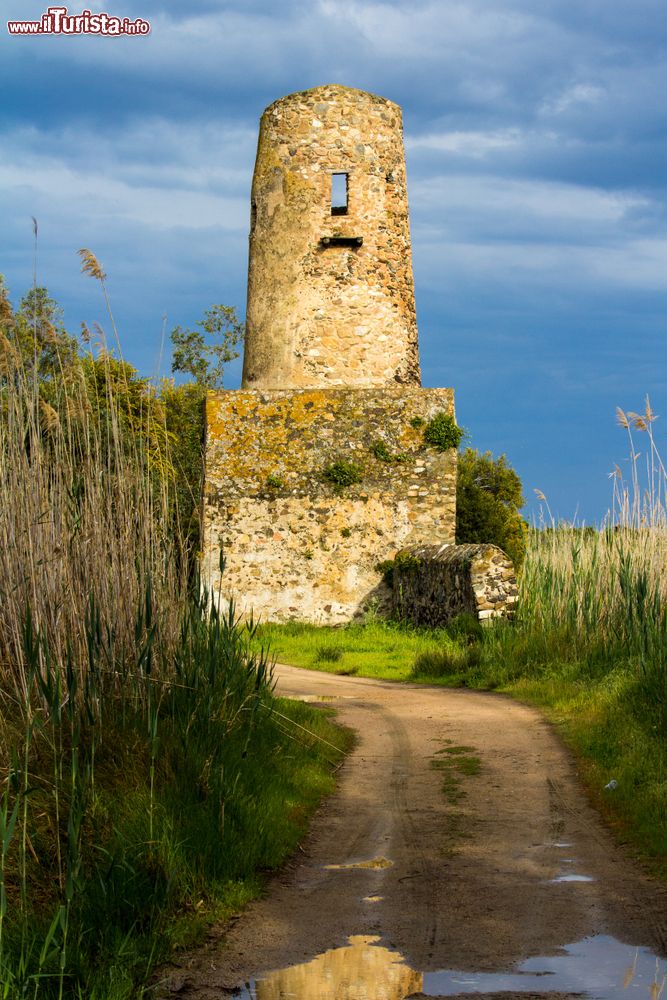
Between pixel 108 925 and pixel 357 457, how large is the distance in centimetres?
1606

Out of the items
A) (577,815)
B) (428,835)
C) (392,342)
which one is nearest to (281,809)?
(428,835)

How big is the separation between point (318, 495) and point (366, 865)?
14598 millimetres

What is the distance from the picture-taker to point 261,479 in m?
20.1

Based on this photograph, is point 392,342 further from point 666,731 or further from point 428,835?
point 428,835

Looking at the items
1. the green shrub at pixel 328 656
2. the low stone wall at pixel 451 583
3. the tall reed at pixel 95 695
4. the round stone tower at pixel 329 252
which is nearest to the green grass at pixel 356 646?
the green shrub at pixel 328 656

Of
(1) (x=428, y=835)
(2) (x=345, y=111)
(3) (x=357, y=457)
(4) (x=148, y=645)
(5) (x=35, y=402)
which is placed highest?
(2) (x=345, y=111)

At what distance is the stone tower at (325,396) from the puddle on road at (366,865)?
45.3ft

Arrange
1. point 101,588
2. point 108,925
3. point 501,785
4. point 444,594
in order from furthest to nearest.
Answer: point 444,594
point 501,785
point 101,588
point 108,925

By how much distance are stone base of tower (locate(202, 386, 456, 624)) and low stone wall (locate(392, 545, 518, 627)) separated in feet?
2.44

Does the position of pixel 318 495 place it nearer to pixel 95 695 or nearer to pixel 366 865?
pixel 366 865

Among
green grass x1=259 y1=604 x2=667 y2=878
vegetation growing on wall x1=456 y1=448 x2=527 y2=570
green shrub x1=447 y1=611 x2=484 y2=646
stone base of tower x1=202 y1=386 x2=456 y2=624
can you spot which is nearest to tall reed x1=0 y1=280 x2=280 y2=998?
green grass x1=259 y1=604 x2=667 y2=878

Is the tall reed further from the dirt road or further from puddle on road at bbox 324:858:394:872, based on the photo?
puddle on road at bbox 324:858:394:872

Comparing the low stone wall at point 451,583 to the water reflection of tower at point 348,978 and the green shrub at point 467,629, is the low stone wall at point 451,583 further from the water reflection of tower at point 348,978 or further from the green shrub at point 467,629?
the water reflection of tower at point 348,978

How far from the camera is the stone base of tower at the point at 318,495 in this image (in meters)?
20.0
